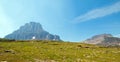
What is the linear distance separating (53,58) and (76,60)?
13.9 ft

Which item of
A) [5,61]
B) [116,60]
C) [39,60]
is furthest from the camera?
[116,60]

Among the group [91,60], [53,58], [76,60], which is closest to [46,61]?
[53,58]

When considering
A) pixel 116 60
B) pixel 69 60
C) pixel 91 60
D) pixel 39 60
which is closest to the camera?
pixel 39 60

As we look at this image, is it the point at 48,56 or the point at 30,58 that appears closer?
the point at 30,58

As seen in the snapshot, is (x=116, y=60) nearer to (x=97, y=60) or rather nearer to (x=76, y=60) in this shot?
(x=97, y=60)

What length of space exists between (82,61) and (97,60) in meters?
4.14

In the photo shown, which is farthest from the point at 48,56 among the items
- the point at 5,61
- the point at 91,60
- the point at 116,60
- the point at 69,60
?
the point at 116,60

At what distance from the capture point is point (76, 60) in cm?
4309

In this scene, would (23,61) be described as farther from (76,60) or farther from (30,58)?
(76,60)

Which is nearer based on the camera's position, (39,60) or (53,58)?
(39,60)

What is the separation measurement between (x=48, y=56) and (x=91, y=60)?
27.0 ft

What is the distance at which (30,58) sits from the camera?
39.8 meters

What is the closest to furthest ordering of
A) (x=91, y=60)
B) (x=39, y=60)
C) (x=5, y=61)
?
(x=5, y=61)
(x=39, y=60)
(x=91, y=60)

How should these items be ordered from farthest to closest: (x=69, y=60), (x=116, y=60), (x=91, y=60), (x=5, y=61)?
(x=116, y=60), (x=91, y=60), (x=69, y=60), (x=5, y=61)
